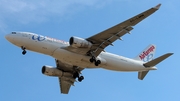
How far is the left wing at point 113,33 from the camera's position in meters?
50.3

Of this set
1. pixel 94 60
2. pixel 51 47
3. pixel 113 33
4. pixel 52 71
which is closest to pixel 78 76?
pixel 52 71

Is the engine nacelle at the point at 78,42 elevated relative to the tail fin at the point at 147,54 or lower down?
lower down

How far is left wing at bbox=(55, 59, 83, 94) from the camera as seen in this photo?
62153mm

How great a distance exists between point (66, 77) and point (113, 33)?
1355 centimetres

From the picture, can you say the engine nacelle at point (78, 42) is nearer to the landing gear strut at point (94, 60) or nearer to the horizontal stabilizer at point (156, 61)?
the landing gear strut at point (94, 60)

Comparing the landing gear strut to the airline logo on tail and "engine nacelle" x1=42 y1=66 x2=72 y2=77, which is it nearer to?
"engine nacelle" x1=42 y1=66 x2=72 y2=77

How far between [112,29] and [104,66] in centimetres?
658

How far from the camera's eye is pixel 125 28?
52.6m

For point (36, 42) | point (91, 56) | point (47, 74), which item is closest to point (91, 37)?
point (91, 56)

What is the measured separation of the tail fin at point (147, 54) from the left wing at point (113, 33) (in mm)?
10495

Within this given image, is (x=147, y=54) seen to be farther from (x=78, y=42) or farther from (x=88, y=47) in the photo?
(x=78, y=42)

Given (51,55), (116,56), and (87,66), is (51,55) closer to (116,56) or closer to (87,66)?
(87,66)

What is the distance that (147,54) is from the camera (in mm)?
65812

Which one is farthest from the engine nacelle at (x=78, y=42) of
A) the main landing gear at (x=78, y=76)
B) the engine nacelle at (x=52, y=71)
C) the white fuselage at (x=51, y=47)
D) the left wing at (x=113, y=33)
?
the engine nacelle at (x=52, y=71)
